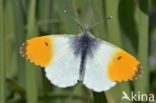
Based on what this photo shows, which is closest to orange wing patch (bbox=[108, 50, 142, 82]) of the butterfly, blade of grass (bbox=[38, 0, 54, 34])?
the butterfly

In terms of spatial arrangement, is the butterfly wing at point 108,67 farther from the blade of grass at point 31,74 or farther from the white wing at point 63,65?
the blade of grass at point 31,74

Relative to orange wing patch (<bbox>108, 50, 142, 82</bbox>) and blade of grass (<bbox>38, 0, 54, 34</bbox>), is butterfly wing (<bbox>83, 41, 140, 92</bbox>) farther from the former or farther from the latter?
blade of grass (<bbox>38, 0, 54, 34</bbox>)

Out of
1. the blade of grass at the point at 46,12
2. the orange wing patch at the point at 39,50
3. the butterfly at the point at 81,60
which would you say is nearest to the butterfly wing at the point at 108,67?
the butterfly at the point at 81,60

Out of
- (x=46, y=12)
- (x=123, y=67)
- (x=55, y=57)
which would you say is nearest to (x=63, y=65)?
(x=55, y=57)

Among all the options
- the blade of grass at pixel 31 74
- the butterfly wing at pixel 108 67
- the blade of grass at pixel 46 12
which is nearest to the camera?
the butterfly wing at pixel 108 67

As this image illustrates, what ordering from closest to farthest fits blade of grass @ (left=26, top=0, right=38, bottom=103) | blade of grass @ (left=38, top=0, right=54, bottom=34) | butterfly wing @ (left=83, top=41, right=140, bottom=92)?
butterfly wing @ (left=83, top=41, right=140, bottom=92) < blade of grass @ (left=26, top=0, right=38, bottom=103) < blade of grass @ (left=38, top=0, right=54, bottom=34)

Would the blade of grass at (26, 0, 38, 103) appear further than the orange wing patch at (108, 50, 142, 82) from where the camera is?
Yes

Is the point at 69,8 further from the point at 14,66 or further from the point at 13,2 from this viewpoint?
the point at 14,66

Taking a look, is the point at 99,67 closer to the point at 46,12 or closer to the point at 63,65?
the point at 63,65
